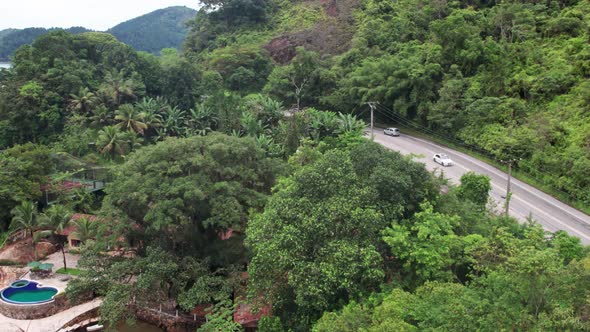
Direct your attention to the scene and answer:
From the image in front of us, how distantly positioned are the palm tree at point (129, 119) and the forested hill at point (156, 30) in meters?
76.2

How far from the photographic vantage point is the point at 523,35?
1299 inches

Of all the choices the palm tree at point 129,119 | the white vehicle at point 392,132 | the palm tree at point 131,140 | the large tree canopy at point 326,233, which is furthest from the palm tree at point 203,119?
the large tree canopy at point 326,233

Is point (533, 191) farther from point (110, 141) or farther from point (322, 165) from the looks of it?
point (110, 141)

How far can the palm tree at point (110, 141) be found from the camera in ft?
102

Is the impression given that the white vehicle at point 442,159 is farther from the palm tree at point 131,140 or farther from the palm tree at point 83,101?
the palm tree at point 83,101

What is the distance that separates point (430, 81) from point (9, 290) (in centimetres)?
2836

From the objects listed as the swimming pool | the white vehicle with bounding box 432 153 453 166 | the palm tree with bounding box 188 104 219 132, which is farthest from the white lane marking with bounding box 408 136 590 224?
the swimming pool

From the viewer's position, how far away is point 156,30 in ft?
391

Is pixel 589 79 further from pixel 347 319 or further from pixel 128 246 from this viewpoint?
pixel 128 246

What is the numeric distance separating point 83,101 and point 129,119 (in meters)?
3.86

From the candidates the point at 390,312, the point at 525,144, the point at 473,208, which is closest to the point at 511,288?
the point at 390,312

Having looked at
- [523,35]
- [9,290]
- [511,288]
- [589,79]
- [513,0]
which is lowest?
[9,290]

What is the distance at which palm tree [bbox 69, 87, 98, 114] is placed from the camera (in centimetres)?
3356

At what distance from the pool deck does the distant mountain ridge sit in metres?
81.2
